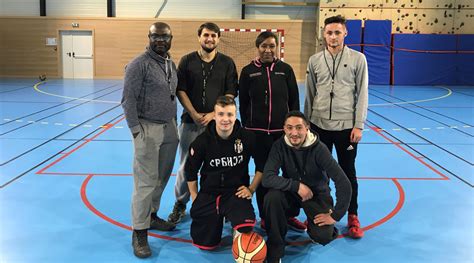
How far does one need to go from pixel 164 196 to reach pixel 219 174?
4.99 feet

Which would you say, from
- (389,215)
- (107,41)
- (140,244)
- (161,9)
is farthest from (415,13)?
(140,244)

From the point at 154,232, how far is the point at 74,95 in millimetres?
11814

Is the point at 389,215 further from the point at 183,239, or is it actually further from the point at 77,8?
the point at 77,8

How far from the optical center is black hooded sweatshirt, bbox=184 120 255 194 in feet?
12.2

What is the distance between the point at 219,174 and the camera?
377cm

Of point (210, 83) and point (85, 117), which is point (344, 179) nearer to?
point (210, 83)

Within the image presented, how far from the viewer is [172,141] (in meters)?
3.86

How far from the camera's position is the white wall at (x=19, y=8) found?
69.4ft

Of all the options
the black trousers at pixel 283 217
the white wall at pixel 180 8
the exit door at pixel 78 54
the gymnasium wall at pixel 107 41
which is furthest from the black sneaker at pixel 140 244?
the exit door at pixel 78 54

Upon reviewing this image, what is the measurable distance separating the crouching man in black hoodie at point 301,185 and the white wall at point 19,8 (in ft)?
70.7

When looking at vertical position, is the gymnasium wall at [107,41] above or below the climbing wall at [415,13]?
below

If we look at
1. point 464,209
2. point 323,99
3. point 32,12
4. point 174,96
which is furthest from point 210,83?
point 32,12

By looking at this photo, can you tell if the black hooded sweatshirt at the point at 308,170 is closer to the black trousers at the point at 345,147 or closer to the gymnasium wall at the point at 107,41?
the black trousers at the point at 345,147

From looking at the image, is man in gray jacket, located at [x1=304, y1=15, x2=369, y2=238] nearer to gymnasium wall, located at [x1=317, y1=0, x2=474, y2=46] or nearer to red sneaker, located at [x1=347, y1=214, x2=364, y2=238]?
red sneaker, located at [x1=347, y1=214, x2=364, y2=238]
